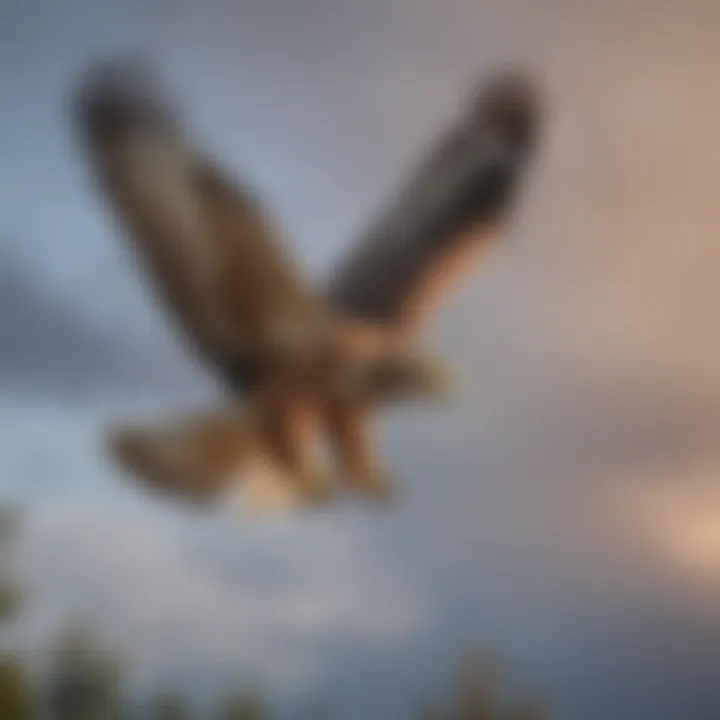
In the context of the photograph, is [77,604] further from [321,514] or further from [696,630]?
[696,630]

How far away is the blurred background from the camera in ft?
4.48

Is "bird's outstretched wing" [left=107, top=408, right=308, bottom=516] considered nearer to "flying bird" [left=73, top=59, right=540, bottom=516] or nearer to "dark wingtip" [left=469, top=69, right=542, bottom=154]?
"flying bird" [left=73, top=59, right=540, bottom=516]

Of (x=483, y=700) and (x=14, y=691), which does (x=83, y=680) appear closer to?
(x=14, y=691)

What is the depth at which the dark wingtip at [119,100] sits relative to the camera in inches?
50.2

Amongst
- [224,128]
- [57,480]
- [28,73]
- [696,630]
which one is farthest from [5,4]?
[696,630]

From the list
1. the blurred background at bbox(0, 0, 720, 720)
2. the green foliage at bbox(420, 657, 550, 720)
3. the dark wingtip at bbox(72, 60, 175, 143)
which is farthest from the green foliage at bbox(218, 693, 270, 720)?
the dark wingtip at bbox(72, 60, 175, 143)

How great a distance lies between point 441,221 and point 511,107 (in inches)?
5.0

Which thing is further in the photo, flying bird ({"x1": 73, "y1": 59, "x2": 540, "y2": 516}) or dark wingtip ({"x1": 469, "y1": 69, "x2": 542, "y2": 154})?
dark wingtip ({"x1": 469, "y1": 69, "x2": 542, "y2": 154})

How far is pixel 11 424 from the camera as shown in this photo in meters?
1.38

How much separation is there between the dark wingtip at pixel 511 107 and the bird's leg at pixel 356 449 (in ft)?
0.92

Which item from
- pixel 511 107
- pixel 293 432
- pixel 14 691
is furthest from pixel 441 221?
pixel 14 691

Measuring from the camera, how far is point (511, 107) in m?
1.39

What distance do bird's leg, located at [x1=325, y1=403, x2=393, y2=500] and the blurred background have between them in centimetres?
2

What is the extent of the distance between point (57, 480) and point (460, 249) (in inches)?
16.4
